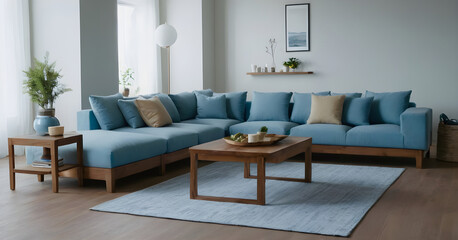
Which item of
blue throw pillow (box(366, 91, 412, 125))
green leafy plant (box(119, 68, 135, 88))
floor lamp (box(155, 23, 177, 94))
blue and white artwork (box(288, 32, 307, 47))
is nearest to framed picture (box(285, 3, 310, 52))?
blue and white artwork (box(288, 32, 307, 47))

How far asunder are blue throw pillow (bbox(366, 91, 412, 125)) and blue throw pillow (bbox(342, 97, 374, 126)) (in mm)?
117

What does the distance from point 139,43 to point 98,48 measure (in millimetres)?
2044

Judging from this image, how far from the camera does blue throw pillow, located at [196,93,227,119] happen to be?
6.72 m

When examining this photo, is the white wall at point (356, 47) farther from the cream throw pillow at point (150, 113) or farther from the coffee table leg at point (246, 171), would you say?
the coffee table leg at point (246, 171)

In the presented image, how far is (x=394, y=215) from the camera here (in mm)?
3527

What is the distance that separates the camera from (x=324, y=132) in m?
5.78

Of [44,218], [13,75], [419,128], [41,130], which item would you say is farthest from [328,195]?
[13,75]

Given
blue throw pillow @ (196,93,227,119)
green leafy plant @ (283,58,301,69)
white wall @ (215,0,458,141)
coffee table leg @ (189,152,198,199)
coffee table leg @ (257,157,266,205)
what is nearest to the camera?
coffee table leg @ (257,157,266,205)

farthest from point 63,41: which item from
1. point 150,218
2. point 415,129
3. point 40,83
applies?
point 415,129

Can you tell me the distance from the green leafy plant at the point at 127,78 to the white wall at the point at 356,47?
62.8 inches

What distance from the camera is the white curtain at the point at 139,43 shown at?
7.99 metres

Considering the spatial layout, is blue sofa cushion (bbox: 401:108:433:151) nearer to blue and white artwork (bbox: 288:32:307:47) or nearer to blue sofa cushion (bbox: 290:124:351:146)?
blue sofa cushion (bbox: 290:124:351:146)

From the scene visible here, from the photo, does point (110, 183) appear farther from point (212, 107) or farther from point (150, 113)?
point (212, 107)

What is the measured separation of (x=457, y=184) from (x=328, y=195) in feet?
4.38
